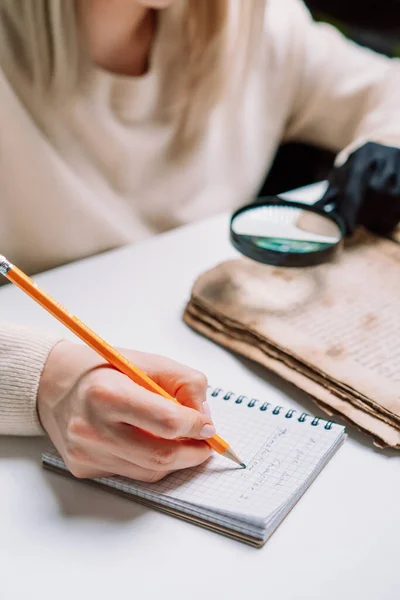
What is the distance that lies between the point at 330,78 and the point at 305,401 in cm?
99

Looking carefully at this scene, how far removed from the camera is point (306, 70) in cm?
147

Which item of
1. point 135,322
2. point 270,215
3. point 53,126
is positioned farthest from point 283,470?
point 53,126

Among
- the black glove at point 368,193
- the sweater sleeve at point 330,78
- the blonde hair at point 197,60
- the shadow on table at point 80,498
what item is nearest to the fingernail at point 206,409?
the shadow on table at point 80,498

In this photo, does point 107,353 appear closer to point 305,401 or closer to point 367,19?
point 305,401

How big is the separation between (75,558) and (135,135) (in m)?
0.84

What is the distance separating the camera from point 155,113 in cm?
124

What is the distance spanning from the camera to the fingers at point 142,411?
1.83 feet

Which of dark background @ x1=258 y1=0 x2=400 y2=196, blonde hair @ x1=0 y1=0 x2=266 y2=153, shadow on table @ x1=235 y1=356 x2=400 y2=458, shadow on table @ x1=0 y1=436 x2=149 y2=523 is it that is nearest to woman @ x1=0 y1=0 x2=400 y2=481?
blonde hair @ x1=0 y1=0 x2=266 y2=153

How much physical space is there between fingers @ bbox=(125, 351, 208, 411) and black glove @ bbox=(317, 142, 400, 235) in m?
0.47

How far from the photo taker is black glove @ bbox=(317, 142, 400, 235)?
40.1 inches

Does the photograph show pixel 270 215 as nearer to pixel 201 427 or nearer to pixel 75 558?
pixel 201 427

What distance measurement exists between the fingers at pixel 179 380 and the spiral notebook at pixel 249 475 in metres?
0.06

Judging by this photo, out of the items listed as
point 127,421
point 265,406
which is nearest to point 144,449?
point 127,421

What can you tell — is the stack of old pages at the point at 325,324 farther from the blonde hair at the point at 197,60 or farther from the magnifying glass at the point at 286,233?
the blonde hair at the point at 197,60
